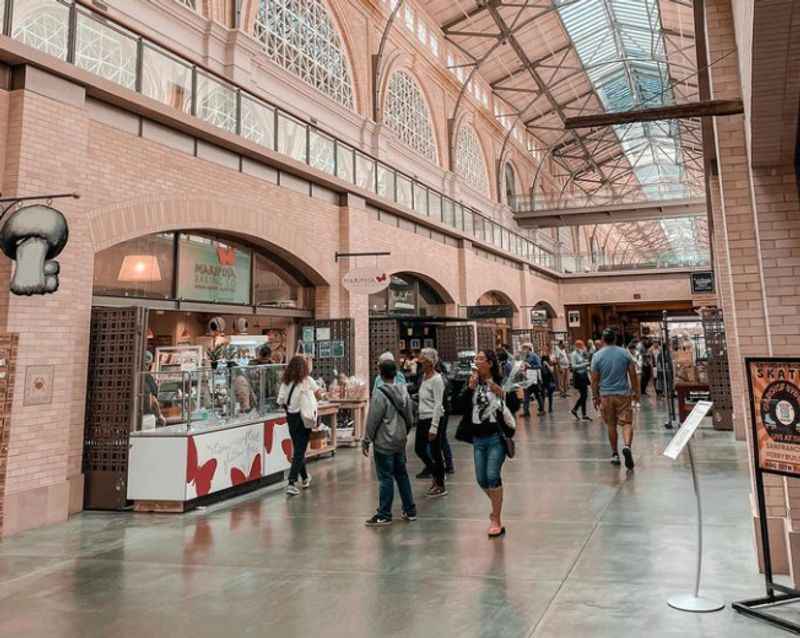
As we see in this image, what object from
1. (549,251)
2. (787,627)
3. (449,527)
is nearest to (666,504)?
(449,527)

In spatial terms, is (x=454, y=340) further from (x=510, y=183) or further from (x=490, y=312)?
(x=510, y=183)

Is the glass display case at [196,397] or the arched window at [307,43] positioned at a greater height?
the arched window at [307,43]

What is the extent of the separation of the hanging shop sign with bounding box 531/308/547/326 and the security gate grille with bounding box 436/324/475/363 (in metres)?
11.0

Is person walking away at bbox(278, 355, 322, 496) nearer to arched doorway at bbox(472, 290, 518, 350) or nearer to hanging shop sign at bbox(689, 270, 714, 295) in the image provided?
Answer: arched doorway at bbox(472, 290, 518, 350)

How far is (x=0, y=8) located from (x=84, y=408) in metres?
4.63

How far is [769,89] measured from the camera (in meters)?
3.17

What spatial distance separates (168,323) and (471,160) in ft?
63.2

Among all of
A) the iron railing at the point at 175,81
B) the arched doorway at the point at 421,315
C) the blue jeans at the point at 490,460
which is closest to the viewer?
the blue jeans at the point at 490,460

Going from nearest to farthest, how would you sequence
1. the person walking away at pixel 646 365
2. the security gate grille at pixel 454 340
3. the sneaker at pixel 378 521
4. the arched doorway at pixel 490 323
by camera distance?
1. the sneaker at pixel 378 521
2. the security gate grille at pixel 454 340
3. the arched doorway at pixel 490 323
4. the person walking away at pixel 646 365

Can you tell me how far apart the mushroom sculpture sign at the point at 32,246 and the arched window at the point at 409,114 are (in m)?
15.1

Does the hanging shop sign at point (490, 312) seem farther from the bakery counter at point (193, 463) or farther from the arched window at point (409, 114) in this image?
the bakery counter at point (193, 463)

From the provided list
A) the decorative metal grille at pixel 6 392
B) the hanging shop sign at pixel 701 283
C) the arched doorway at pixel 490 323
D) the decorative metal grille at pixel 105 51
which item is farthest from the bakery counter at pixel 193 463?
the hanging shop sign at pixel 701 283

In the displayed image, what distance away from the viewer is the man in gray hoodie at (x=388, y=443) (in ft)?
19.5

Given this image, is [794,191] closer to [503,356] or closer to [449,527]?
[449,527]
